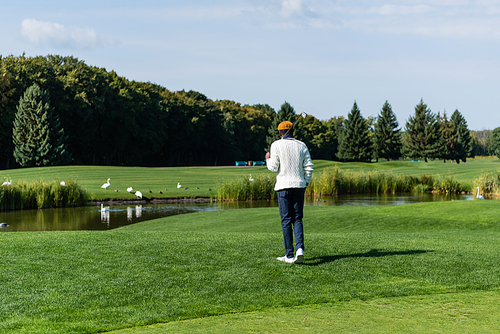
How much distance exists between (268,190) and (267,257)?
2313 cm

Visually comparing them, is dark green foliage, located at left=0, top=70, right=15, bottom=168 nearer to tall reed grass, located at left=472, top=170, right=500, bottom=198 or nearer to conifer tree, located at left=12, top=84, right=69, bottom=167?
conifer tree, located at left=12, top=84, right=69, bottom=167

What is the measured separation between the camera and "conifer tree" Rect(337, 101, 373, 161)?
8738cm

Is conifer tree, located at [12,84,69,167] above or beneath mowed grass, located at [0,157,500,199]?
above

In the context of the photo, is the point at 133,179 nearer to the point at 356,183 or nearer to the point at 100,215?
the point at 100,215

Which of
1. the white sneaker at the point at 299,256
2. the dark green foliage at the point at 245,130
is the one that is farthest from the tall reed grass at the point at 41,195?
the dark green foliage at the point at 245,130

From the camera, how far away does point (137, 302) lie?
5.61 m

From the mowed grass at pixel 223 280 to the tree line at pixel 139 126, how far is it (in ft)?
167

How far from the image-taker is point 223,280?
648cm

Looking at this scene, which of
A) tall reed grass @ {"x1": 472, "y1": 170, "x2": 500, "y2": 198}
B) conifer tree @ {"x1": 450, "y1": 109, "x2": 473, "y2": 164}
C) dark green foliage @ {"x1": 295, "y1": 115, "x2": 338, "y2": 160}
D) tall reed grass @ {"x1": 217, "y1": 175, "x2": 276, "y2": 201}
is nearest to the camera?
tall reed grass @ {"x1": 217, "y1": 175, "x2": 276, "y2": 201}

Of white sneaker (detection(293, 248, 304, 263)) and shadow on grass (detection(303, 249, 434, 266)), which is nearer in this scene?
white sneaker (detection(293, 248, 304, 263))

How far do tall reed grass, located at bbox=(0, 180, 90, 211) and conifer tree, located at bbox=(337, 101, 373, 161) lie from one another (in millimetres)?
67068

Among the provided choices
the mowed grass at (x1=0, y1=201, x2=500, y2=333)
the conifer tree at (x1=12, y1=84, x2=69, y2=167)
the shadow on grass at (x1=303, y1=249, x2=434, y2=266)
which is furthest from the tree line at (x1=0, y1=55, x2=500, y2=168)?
the shadow on grass at (x1=303, y1=249, x2=434, y2=266)

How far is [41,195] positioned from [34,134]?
33.1 meters

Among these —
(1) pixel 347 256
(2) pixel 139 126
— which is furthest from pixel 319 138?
(1) pixel 347 256
